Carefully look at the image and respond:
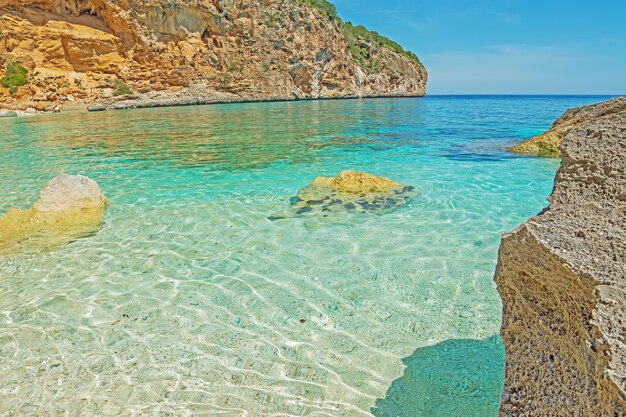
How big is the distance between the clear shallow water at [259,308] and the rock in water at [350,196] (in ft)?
0.96

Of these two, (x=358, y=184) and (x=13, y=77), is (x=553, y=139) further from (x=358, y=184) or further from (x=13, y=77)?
(x=13, y=77)

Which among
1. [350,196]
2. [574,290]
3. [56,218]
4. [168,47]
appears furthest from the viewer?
[168,47]

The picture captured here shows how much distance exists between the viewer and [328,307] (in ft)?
11.0

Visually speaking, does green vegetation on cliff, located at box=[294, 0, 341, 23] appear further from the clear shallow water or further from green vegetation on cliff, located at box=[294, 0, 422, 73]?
the clear shallow water

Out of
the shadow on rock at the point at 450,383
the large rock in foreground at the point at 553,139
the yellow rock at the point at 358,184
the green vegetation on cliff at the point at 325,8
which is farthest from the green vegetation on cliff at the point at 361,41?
the shadow on rock at the point at 450,383

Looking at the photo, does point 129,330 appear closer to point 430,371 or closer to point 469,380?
point 430,371

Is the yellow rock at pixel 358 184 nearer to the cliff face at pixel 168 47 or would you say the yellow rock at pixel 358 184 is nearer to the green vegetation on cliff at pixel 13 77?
the cliff face at pixel 168 47

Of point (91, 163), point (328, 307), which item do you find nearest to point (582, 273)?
point (328, 307)

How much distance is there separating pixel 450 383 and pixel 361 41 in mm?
74908

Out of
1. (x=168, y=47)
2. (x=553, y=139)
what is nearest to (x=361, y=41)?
(x=168, y=47)

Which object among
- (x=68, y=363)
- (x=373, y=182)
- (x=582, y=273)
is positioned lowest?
(x=68, y=363)

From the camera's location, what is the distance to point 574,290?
1322mm

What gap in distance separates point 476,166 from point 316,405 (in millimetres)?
7848

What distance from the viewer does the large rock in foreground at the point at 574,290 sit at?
112 cm
